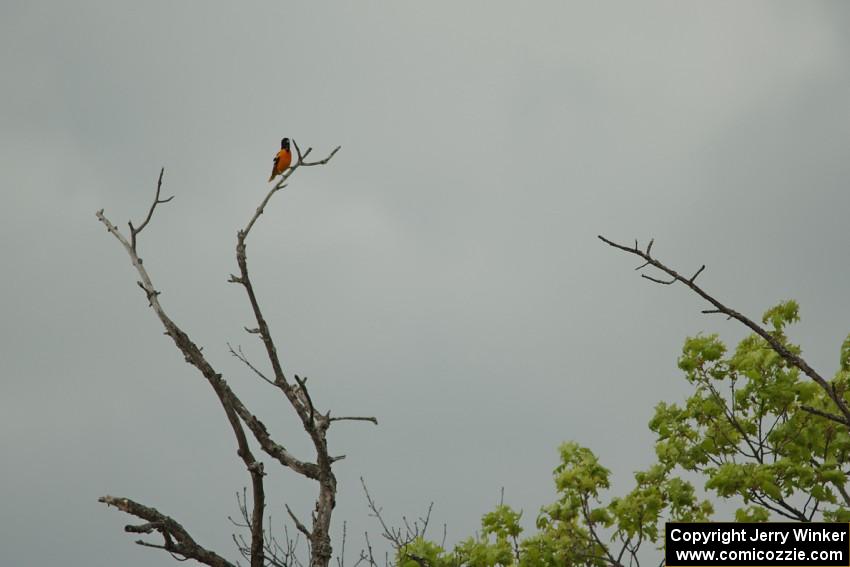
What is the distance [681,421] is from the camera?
13328 mm

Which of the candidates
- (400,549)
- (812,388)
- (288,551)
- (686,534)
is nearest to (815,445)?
(812,388)

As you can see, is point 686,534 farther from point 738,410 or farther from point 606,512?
point 738,410

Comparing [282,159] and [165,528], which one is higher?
[282,159]

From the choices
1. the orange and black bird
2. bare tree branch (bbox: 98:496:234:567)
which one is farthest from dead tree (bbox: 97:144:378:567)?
the orange and black bird

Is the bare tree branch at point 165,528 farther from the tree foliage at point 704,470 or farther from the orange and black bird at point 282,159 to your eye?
the orange and black bird at point 282,159

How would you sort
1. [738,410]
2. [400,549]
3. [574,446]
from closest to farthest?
[400,549] → [574,446] → [738,410]

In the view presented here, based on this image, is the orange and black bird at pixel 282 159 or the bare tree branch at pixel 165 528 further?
the orange and black bird at pixel 282 159

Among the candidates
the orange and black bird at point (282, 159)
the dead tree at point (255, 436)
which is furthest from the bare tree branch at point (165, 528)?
the orange and black bird at point (282, 159)

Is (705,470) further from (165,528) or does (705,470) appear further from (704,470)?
(165,528)

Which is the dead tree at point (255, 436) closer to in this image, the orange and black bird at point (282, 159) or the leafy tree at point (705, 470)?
the leafy tree at point (705, 470)

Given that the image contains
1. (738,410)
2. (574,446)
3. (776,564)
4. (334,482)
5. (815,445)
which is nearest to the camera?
(334,482)

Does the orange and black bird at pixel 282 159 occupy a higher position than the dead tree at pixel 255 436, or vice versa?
the orange and black bird at pixel 282 159

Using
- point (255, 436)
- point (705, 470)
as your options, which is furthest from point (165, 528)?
point (705, 470)

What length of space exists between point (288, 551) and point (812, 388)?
7.40 m
